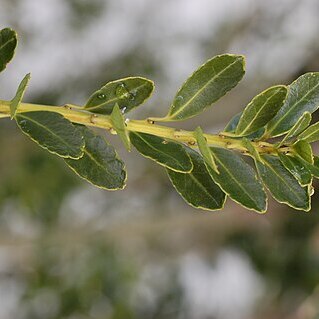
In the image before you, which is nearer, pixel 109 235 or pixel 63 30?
pixel 109 235

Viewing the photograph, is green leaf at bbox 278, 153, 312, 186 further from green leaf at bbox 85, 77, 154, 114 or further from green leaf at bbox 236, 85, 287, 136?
green leaf at bbox 85, 77, 154, 114

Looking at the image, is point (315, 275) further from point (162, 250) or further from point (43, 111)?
point (43, 111)

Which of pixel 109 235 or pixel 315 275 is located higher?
pixel 109 235

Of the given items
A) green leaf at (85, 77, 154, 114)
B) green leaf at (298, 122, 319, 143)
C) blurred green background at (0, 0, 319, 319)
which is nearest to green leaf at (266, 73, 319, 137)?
green leaf at (298, 122, 319, 143)

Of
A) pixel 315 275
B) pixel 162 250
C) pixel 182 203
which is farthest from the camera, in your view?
pixel 162 250

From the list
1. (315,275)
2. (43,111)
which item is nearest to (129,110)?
(43,111)

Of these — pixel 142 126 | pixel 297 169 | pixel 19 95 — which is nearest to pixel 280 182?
pixel 297 169

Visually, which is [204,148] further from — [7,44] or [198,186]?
[7,44]
